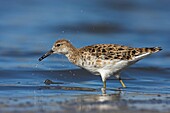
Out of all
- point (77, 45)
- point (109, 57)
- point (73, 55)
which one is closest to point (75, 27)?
point (77, 45)

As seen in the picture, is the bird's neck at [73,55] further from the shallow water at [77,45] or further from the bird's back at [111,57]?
the shallow water at [77,45]

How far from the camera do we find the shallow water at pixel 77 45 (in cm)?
978

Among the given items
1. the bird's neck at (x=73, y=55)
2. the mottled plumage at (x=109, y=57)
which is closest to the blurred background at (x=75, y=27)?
the bird's neck at (x=73, y=55)

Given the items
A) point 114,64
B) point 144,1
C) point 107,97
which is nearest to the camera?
point 107,97

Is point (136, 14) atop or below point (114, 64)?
atop

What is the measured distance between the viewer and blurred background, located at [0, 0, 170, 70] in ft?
51.9

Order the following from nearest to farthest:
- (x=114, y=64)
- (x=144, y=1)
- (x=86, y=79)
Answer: (x=114, y=64) < (x=86, y=79) < (x=144, y=1)

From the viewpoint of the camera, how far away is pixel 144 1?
80.6 ft

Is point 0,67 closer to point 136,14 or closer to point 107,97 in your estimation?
point 107,97

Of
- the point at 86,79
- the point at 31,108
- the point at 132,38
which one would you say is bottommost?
the point at 31,108

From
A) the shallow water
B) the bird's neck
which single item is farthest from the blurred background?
the bird's neck

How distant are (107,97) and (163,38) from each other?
911 centimetres

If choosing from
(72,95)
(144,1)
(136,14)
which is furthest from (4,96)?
(144,1)

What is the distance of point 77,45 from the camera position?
17.1 meters
